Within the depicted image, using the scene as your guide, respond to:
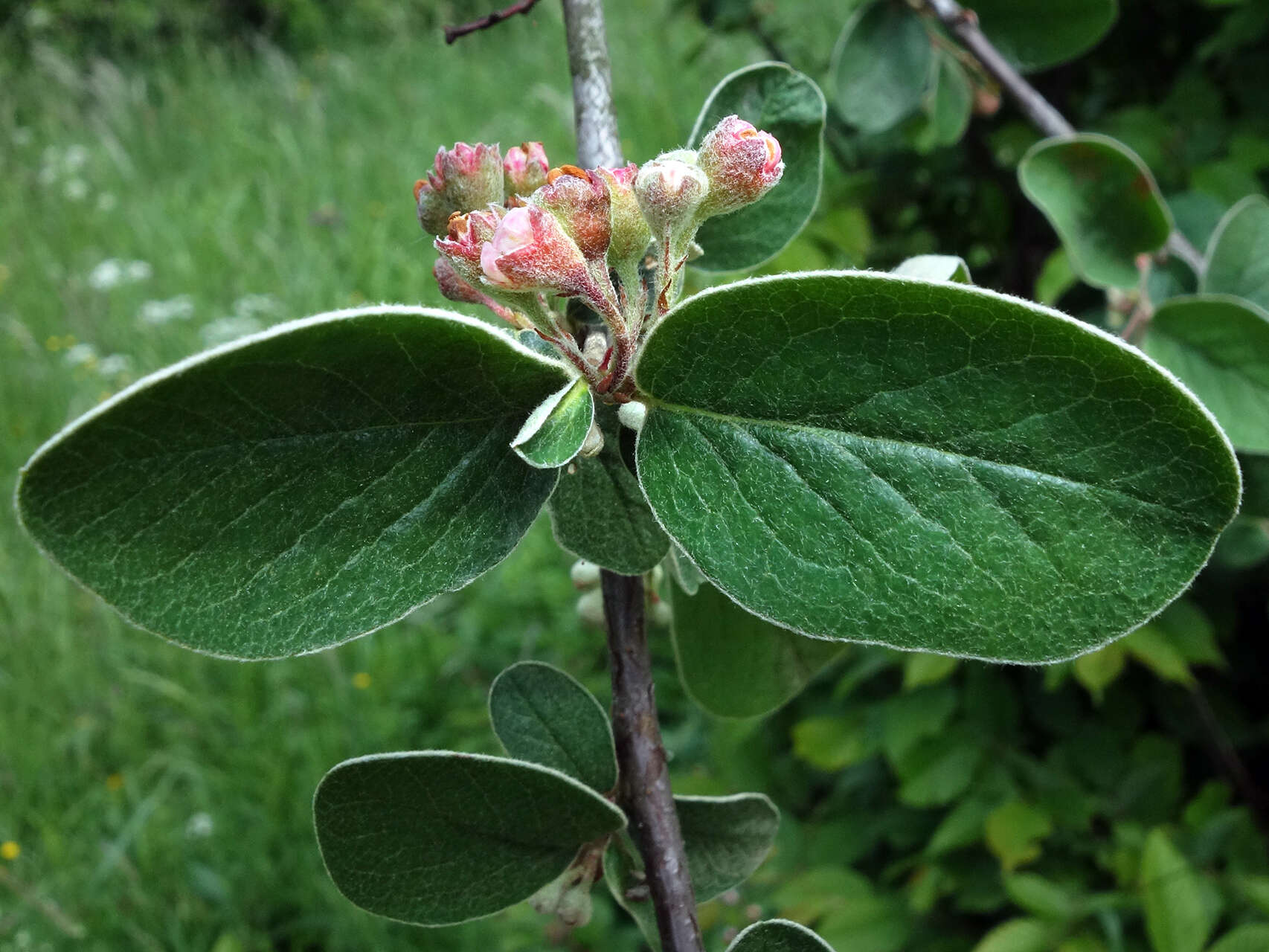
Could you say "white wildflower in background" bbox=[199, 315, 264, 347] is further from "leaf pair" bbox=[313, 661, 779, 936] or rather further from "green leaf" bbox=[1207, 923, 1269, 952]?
"green leaf" bbox=[1207, 923, 1269, 952]

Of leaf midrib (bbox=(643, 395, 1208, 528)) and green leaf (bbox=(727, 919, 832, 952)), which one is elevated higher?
leaf midrib (bbox=(643, 395, 1208, 528))

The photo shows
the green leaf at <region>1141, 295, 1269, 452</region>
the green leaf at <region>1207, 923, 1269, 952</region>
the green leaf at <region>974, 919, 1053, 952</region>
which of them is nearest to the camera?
the green leaf at <region>1141, 295, 1269, 452</region>

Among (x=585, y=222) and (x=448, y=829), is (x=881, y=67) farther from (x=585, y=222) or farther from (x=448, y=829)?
(x=448, y=829)

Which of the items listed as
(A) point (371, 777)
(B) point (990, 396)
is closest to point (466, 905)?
(A) point (371, 777)

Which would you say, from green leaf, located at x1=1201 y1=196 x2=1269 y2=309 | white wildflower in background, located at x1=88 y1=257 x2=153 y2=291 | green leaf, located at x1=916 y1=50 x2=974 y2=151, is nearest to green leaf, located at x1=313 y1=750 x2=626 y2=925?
green leaf, located at x1=1201 y1=196 x2=1269 y2=309

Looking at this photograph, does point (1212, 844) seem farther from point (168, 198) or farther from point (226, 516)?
point (168, 198)

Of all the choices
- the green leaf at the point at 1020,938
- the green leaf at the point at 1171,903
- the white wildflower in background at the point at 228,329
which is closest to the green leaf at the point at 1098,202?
the green leaf at the point at 1171,903

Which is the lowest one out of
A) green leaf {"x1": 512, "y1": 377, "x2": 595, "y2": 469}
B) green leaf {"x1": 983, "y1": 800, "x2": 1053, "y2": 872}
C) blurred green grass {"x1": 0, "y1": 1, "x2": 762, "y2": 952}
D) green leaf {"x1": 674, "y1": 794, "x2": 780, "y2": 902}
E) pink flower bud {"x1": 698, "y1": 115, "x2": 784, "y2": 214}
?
green leaf {"x1": 983, "y1": 800, "x2": 1053, "y2": 872}
